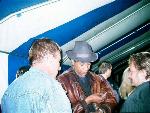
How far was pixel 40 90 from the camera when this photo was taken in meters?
2.04

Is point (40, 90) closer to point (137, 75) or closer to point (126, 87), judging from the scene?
point (137, 75)

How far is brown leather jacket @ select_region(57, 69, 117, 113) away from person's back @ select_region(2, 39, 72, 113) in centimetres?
134

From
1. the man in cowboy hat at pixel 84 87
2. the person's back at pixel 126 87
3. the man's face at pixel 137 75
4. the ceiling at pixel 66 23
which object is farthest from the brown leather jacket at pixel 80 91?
the person's back at pixel 126 87

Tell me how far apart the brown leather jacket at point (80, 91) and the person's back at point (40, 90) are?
134cm

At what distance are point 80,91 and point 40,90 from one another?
63.0 inches

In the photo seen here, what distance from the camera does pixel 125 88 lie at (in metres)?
5.79

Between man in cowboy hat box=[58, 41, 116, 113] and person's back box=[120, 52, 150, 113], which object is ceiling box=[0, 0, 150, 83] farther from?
person's back box=[120, 52, 150, 113]

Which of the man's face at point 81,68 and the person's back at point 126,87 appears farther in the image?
the person's back at point 126,87

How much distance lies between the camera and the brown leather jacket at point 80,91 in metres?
3.48

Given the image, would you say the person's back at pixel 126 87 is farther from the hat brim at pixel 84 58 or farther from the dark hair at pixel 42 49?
the dark hair at pixel 42 49

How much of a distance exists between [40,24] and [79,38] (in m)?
1.40

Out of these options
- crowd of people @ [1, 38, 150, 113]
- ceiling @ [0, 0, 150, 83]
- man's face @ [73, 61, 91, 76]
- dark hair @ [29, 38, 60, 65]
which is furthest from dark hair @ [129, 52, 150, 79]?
ceiling @ [0, 0, 150, 83]

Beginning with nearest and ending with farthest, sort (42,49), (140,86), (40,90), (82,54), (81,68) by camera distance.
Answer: (40,90)
(42,49)
(140,86)
(81,68)
(82,54)

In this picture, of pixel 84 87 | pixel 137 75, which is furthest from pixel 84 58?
pixel 137 75
